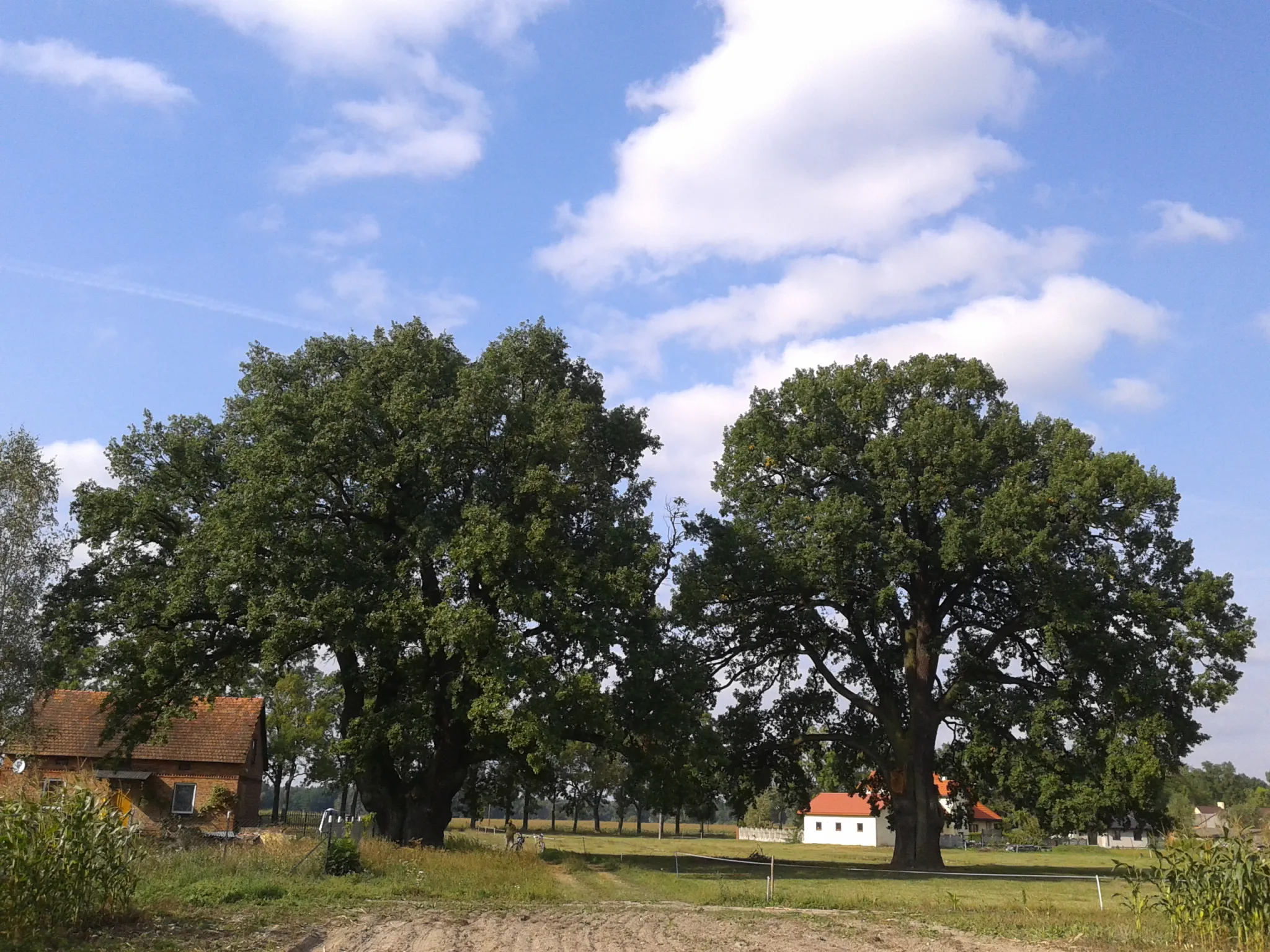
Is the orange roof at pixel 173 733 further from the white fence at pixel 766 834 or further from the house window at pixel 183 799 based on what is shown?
the white fence at pixel 766 834

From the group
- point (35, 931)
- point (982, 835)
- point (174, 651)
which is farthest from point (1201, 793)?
point (35, 931)

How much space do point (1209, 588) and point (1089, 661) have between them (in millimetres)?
4298

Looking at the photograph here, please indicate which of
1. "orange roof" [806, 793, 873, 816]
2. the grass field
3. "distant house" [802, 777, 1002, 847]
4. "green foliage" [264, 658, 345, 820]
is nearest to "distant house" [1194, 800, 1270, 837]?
the grass field

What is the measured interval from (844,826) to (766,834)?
1173 cm

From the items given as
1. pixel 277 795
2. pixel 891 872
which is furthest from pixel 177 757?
pixel 891 872

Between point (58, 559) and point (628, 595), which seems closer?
point (628, 595)

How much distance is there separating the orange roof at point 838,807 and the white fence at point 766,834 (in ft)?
10.8

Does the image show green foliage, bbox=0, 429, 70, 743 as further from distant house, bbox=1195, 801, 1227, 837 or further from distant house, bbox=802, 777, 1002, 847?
distant house, bbox=802, 777, 1002, 847

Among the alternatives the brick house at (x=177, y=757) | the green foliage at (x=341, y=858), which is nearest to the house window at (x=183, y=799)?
the brick house at (x=177, y=757)

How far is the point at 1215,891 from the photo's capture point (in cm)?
1416

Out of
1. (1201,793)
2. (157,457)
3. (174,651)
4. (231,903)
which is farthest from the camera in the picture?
(1201,793)

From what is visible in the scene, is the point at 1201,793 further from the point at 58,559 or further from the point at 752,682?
the point at 58,559

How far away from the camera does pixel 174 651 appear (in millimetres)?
27703

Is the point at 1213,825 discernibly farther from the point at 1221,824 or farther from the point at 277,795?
the point at 277,795
